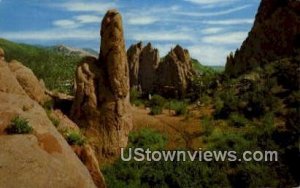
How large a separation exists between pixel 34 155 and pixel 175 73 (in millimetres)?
43614

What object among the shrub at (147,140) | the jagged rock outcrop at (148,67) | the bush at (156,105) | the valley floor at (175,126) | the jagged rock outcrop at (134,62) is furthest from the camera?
the jagged rock outcrop at (134,62)

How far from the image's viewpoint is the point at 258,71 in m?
51.6

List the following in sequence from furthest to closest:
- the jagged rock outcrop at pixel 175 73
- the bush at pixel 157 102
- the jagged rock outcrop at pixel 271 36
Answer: the jagged rock outcrop at pixel 175 73 → the jagged rock outcrop at pixel 271 36 → the bush at pixel 157 102

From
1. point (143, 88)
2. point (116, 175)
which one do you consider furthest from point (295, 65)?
point (143, 88)

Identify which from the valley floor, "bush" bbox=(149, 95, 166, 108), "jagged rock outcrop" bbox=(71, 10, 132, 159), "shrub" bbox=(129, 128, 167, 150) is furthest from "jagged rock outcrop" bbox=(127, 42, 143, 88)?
"jagged rock outcrop" bbox=(71, 10, 132, 159)

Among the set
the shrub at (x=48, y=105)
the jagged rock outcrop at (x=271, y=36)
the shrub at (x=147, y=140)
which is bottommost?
the shrub at (x=147, y=140)

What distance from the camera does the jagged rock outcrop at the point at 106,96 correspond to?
3619 cm

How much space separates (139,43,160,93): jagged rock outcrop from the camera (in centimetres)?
7213

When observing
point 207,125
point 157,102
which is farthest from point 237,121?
point 157,102

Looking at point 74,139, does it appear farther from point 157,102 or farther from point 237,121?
point 157,102

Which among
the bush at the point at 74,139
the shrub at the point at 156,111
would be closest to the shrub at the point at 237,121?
the shrub at the point at 156,111

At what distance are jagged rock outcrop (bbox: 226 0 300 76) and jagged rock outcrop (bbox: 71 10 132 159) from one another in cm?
1885

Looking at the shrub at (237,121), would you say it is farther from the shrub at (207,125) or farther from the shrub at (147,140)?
the shrub at (147,140)

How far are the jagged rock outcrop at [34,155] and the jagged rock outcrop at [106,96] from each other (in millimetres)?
11035
